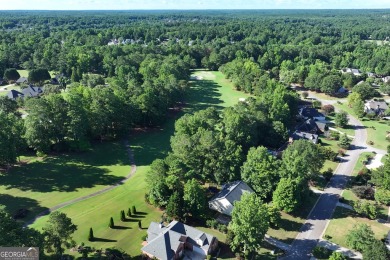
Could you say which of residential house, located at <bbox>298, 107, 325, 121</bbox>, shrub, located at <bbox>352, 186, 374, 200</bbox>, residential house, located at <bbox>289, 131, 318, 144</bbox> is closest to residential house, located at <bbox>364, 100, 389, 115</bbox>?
residential house, located at <bbox>298, 107, 325, 121</bbox>

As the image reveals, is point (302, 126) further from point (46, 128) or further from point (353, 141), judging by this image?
point (46, 128)

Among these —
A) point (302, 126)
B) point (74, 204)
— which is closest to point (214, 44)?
point (302, 126)

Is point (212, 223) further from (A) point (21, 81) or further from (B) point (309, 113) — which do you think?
(A) point (21, 81)

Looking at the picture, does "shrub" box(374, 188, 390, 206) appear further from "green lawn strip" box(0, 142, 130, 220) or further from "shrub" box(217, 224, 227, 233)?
"green lawn strip" box(0, 142, 130, 220)

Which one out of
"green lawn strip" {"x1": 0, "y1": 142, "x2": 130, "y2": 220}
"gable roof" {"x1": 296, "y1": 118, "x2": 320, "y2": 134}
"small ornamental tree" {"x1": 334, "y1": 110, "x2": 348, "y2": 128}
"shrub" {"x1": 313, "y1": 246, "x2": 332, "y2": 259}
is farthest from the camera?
"small ornamental tree" {"x1": 334, "y1": 110, "x2": 348, "y2": 128}

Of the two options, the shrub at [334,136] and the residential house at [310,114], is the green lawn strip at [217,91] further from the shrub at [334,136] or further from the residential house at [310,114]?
the shrub at [334,136]
